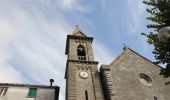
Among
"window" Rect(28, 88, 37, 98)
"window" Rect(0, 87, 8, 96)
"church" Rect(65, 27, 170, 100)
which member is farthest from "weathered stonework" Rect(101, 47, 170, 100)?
"window" Rect(0, 87, 8, 96)

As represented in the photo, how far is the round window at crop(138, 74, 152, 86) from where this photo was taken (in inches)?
944

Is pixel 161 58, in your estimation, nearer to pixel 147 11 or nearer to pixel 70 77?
pixel 147 11

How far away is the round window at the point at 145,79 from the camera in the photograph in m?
24.0

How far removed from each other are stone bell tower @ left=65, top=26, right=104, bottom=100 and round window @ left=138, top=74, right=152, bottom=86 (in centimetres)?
432

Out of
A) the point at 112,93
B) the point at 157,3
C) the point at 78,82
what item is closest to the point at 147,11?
the point at 157,3

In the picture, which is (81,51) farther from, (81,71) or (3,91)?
(3,91)

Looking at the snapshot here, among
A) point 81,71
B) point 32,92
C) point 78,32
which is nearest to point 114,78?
point 81,71

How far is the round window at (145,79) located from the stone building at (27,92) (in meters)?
8.38

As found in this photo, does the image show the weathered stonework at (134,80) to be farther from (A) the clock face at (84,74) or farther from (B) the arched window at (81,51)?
(B) the arched window at (81,51)

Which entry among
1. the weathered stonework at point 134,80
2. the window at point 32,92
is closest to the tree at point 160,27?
the weathered stonework at point 134,80

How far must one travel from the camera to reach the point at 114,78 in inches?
912

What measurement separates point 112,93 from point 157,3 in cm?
1127

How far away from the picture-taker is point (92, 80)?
23.3 metres

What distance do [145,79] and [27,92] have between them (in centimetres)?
1177
